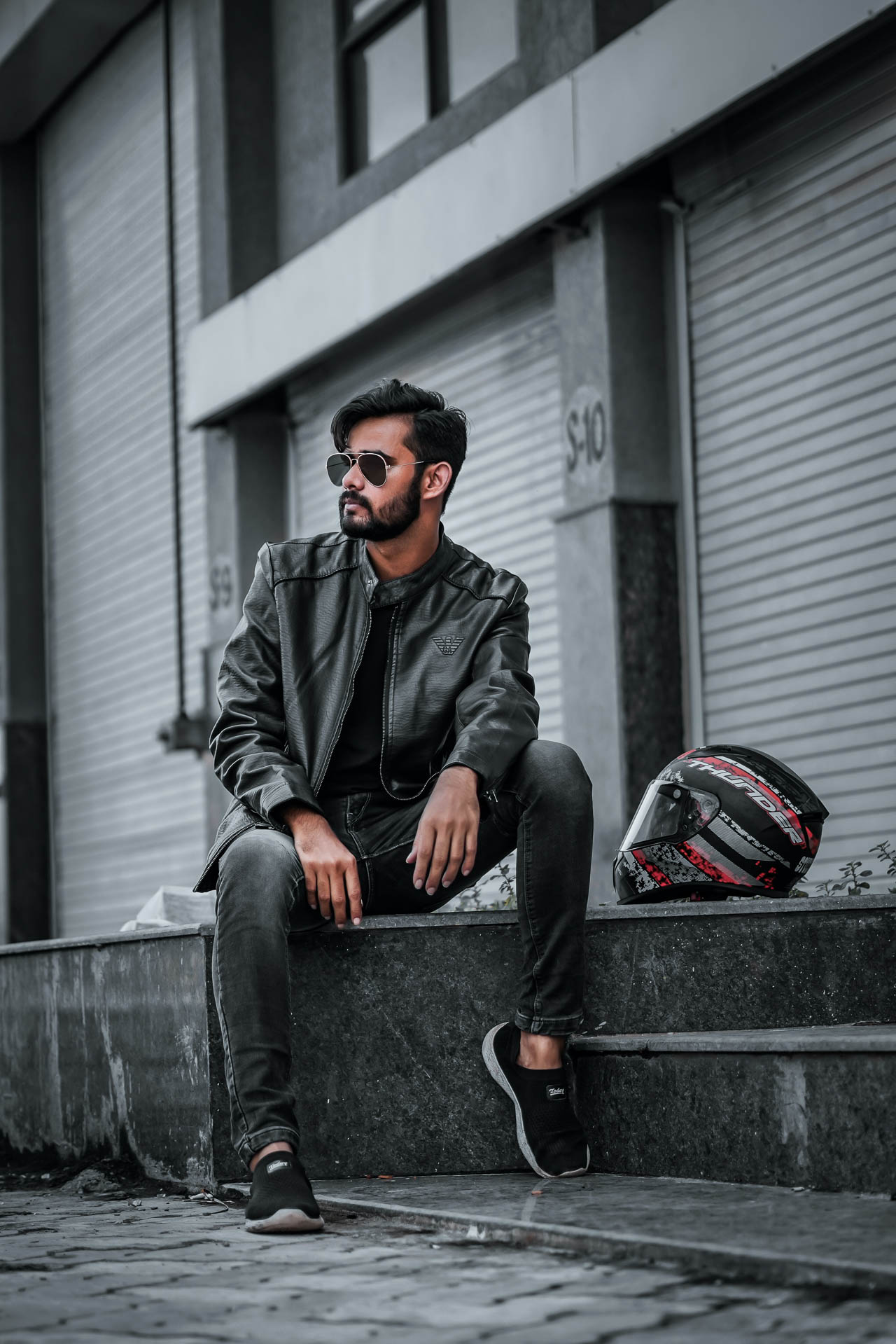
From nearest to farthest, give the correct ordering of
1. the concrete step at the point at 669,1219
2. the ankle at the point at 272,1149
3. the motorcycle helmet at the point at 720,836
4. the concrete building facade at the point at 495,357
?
the concrete step at the point at 669,1219, the ankle at the point at 272,1149, the motorcycle helmet at the point at 720,836, the concrete building facade at the point at 495,357

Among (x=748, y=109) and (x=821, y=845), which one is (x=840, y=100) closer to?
(x=748, y=109)

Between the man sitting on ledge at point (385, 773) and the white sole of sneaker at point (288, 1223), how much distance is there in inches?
1.7

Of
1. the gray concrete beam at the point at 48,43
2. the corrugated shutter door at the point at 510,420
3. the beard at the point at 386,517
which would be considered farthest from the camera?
the gray concrete beam at the point at 48,43

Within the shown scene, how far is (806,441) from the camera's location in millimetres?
7879

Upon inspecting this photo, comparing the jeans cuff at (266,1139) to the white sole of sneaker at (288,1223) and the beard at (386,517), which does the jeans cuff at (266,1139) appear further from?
the beard at (386,517)

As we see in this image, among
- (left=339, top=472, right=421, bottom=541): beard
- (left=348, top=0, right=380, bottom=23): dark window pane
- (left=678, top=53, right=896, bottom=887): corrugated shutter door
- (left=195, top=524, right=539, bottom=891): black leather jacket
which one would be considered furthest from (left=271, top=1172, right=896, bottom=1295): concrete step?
(left=348, top=0, right=380, bottom=23): dark window pane

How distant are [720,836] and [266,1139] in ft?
6.21

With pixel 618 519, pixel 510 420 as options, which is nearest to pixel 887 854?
pixel 618 519

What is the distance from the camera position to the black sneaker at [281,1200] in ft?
11.1

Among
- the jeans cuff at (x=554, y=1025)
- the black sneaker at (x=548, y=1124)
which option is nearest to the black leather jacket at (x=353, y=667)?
the jeans cuff at (x=554, y=1025)

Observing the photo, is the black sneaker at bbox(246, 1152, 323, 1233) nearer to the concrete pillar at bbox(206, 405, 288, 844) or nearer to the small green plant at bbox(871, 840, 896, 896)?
the small green plant at bbox(871, 840, 896, 896)

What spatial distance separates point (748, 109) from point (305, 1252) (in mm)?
6349

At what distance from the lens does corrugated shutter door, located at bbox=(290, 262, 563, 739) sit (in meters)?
9.62

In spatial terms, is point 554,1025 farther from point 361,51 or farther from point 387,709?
point 361,51
